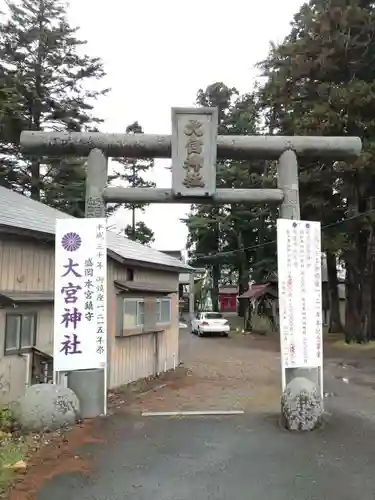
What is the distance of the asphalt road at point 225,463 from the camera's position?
16.6ft

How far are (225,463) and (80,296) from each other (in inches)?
152

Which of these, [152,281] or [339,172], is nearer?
[152,281]

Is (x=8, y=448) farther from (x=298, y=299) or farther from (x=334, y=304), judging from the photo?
(x=334, y=304)

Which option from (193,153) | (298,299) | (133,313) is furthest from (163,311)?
(193,153)

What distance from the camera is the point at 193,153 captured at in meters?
9.02

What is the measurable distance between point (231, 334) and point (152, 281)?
19.5 metres

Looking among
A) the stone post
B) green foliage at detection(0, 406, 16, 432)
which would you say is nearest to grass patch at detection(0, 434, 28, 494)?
green foliage at detection(0, 406, 16, 432)

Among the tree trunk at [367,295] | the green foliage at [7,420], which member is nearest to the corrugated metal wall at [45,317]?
the green foliage at [7,420]

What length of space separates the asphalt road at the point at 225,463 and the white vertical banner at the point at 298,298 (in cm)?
114

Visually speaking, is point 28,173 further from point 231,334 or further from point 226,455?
point 226,455

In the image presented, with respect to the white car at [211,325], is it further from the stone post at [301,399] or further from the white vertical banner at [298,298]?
the white vertical banner at [298,298]

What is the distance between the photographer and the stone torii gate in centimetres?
900

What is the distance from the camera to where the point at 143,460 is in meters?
6.15

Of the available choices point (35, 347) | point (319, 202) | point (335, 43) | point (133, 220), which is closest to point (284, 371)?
point (35, 347)
